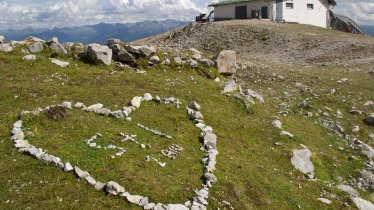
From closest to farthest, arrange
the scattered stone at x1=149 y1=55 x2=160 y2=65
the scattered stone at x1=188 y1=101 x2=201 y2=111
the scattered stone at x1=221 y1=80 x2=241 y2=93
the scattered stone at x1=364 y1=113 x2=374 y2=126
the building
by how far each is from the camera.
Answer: the scattered stone at x1=188 y1=101 x2=201 y2=111, the scattered stone at x1=364 y1=113 x2=374 y2=126, the scattered stone at x1=221 y1=80 x2=241 y2=93, the scattered stone at x1=149 y1=55 x2=160 y2=65, the building

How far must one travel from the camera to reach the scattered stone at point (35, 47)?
28.1 m

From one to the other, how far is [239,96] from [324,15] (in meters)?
69.4

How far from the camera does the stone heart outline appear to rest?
13.1 m

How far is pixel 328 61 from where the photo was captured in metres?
47.5

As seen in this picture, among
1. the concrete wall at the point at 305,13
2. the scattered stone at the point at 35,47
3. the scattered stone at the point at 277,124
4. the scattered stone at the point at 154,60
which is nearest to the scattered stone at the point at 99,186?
the scattered stone at the point at 277,124

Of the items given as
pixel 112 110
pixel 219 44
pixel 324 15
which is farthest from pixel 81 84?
pixel 324 15

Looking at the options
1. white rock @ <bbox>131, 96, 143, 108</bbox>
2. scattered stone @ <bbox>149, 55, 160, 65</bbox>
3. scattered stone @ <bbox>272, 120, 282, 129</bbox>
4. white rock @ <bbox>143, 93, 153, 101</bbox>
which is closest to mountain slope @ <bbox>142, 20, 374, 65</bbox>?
scattered stone @ <bbox>149, 55, 160, 65</bbox>

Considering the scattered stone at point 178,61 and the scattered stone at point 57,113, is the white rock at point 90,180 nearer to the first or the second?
the scattered stone at point 57,113

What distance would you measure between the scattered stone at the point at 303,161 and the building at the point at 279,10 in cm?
6095

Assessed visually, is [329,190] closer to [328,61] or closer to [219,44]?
[328,61]

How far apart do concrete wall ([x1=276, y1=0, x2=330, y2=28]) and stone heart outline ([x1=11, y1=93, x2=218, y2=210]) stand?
6099 cm

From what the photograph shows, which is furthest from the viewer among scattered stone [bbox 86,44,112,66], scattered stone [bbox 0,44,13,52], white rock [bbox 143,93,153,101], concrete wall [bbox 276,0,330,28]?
concrete wall [bbox 276,0,330,28]

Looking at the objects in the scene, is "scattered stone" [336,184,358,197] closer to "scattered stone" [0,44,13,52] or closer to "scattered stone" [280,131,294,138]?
"scattered stone" [280,131,294,138]

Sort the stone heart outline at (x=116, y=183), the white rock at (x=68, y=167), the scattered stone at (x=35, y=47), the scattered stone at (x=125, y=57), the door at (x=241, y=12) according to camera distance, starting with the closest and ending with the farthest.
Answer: the stone heart outline at (x=116, y=183), the white rock at (x=68, y=167), the scattered stone at (x=35, y=47), the scattered stone at (x=125, y=57), the door at (x=241, y=12)
